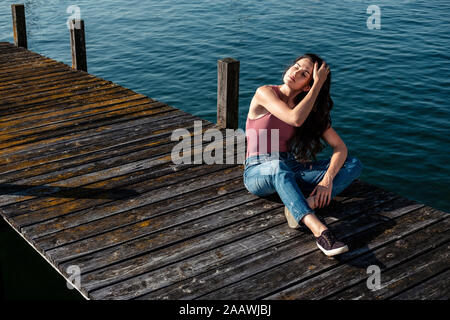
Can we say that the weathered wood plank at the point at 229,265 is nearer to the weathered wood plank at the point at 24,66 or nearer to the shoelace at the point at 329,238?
the shoelace at the point at 329,238

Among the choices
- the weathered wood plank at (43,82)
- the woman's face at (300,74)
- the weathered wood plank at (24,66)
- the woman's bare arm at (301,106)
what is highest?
the woman's face at (300,74)

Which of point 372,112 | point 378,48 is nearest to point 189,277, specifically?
point 372,112

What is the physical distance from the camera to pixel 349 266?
13.7 feet

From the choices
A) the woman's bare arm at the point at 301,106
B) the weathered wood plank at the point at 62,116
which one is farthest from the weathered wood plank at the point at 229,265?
the weathered wood plank at the point at 62,116

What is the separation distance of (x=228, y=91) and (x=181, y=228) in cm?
279

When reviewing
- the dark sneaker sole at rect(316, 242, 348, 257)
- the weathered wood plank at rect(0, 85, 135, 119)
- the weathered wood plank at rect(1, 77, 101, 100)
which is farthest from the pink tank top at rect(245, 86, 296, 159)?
the weathered wood plank at rect(1, 77, 101, 100)

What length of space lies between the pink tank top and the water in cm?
516

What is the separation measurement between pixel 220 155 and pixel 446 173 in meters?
5.74

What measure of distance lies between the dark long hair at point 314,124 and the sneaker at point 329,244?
97 cm

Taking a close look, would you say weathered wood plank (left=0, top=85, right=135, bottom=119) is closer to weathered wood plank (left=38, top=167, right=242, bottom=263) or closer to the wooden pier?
the wooden pier

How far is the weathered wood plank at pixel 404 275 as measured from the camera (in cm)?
385

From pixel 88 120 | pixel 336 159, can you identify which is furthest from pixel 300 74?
pixel 88 120

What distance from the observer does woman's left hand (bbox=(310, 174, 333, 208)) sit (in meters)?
4.75
